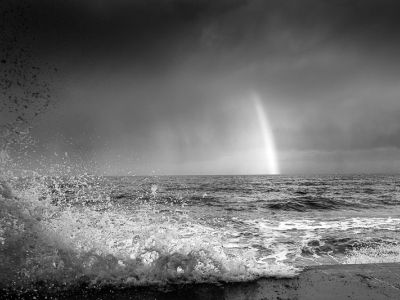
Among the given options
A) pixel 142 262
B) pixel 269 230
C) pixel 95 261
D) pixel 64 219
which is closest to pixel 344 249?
pixel 269 230

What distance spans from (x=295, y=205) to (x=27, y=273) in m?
20.6

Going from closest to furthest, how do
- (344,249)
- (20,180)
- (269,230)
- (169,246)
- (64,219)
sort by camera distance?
(169,246), (64,219), (20,180), (344,249), (269,230)

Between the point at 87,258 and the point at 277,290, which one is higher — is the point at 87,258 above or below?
above

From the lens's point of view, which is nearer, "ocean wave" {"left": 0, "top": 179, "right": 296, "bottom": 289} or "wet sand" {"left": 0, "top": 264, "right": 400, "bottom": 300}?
"wet sand" {"left": 0, "top": 264, "right": 400, "bottom": 300}

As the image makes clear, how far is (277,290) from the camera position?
16.1 feet

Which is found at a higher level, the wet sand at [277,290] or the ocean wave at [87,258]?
the ocean wave at [87,258]

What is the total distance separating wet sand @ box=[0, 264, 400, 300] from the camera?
4629 mm

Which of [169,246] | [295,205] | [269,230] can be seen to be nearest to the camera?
[169,246]

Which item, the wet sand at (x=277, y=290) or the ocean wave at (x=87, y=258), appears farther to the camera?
the ocean wave at (x=87, y=258)

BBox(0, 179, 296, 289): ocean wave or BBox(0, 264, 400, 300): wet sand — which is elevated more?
BBox(0, 179, 296, 289): ocean wave

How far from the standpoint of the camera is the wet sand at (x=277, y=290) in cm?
463

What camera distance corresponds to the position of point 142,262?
5586mm

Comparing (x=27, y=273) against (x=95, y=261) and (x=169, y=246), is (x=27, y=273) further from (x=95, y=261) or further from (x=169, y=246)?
(x=169, y=246)

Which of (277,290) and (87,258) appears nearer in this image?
(277,290)
